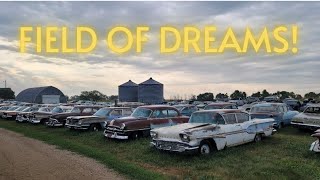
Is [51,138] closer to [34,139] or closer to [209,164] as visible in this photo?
[34,139]

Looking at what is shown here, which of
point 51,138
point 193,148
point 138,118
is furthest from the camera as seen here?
point 51,138

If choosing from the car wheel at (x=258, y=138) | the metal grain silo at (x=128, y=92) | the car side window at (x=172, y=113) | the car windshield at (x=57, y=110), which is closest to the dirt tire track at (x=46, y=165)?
the car side window at (x=172, y=113)

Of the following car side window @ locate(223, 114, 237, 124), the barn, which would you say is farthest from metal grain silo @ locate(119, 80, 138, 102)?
car side window @ locate(223, 114, 237, 124)

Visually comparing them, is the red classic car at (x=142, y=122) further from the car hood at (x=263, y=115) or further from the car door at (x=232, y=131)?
the car door at (x=232, y=131)

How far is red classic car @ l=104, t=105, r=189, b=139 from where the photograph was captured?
15.8 m

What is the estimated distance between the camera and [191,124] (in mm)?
12828

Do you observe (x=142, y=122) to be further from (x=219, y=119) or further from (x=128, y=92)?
(x=128, y=92)

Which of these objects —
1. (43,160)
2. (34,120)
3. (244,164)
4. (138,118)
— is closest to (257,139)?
(244,164)

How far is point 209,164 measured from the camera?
10836 millimetres

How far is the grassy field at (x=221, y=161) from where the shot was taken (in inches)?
382

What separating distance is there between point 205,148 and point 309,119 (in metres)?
7.50

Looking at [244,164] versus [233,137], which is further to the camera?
[233,137]

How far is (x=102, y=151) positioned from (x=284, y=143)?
6.85 m

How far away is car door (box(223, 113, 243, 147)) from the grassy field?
0.89ft
